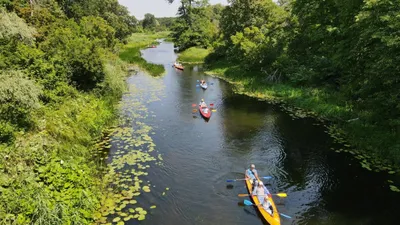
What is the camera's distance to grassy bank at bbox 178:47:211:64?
54.7m

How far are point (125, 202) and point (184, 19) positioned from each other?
65.8 metres

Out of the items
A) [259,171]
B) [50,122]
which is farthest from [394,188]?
[50,122]

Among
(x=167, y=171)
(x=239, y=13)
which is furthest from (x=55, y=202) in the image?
(x=239, y=13)

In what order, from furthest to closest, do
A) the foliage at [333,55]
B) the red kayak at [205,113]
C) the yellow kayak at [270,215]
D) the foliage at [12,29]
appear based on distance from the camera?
1. the red kayak at [205,113]
2. the foliage at [12,29]
3. the foliage at [333,55]
4. the yellow kayak at [270,215]

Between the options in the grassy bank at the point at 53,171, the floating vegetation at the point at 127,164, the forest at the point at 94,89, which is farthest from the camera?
the floating vegetation at the point at 127,164

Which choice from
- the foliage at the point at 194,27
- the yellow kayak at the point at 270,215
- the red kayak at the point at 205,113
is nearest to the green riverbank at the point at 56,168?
the yellow kayak at the point at 270,215

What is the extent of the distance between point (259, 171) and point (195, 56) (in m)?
44.9

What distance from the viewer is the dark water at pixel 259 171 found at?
424 inches

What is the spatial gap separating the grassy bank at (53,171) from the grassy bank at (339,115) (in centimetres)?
1282

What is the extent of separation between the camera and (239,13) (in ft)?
137

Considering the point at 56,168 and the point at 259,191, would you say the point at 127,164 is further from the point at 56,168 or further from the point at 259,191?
the point at 259,191

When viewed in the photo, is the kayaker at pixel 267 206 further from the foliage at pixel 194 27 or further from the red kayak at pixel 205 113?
the foliage at pixel 194 27

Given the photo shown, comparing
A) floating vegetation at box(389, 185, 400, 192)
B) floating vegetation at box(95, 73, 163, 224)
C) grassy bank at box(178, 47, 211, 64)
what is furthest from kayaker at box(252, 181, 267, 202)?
grassy bank at box(178, 47, 211, 64)

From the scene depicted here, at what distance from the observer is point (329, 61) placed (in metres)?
23.9
